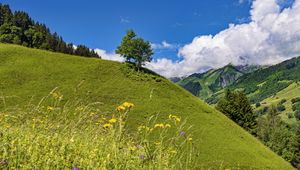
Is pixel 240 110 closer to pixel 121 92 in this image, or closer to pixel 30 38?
pixel 121 92

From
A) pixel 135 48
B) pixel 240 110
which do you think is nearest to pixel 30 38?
pixel 135 48

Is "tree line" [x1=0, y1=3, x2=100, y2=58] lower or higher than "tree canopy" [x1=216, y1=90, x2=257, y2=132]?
higher

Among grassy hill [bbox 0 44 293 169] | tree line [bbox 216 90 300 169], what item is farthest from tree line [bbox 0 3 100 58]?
tree line [bbox 216 90 300 169]

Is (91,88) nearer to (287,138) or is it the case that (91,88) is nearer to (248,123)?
(248,123)

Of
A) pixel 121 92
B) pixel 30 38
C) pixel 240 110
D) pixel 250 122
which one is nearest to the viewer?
pixel 121 92

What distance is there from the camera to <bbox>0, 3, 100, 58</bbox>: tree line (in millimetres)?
111312

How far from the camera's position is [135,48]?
7875 cm

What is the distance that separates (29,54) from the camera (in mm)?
76562

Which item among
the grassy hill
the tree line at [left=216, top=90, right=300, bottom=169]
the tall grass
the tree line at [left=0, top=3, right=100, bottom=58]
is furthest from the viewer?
the tree line at [left=0, top=3, right=100, bottom=58]

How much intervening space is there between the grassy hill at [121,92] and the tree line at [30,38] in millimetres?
32855

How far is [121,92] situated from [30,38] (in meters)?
63.1

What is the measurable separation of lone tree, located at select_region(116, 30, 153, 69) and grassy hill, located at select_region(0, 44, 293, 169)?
3094mm

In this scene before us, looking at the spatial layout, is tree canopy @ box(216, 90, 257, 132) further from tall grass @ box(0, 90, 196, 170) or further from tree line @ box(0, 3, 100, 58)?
tall grass @ box(0, 90, 196, 170)

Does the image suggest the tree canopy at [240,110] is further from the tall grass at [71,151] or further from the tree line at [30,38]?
the tall grass at [71,151]
